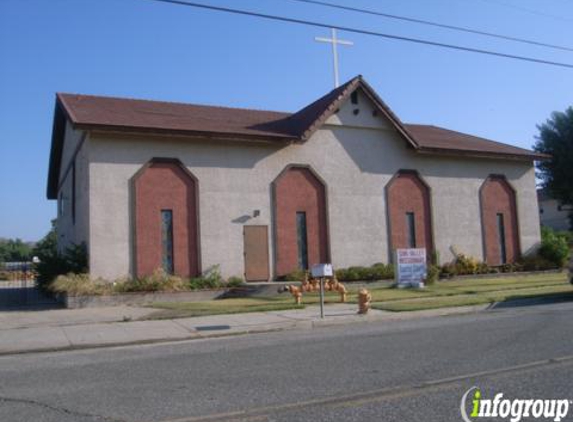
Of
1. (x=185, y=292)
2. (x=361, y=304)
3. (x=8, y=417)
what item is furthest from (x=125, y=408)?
(x=185, y=292)

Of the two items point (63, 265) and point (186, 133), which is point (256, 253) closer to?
point (186, 133)

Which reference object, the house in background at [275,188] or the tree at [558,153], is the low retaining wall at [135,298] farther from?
the tree at [558,153]

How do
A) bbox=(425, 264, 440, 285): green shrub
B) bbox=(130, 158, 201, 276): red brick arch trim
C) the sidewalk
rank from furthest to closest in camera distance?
bbox=(425, 264, 440, 285): green shrub < bbox=(130, 158, 201, 276): red brick arch trim < the sidewalk

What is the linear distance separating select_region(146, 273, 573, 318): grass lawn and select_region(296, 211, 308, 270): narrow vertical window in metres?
2.08

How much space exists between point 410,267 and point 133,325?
1185 centimetres

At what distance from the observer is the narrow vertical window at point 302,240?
23.9 meters

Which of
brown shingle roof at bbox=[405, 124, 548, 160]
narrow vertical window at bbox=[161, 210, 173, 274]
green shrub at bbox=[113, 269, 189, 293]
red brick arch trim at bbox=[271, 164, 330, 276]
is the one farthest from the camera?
brown shingle roof at bbox=[405, 124, 548, 160]

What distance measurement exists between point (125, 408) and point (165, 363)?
2824 mm

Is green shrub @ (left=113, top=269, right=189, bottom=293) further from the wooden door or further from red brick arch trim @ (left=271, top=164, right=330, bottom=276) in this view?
red brick arch trim @ (left=271, top=164, right=330, bottom=276)

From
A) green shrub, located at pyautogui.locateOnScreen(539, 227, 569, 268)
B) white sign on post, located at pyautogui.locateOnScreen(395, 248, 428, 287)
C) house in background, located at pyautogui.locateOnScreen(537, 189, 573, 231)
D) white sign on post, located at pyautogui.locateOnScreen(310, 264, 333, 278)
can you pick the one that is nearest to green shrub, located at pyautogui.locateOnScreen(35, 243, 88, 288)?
white sign on post, located at pyautogui.locateOnScreen(310, 264, 333, 278)

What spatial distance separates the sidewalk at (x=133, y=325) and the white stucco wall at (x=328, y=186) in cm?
460

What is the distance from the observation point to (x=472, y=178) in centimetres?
2844

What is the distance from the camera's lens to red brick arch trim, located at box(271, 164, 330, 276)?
76.9ft

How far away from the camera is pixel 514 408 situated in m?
5.86
